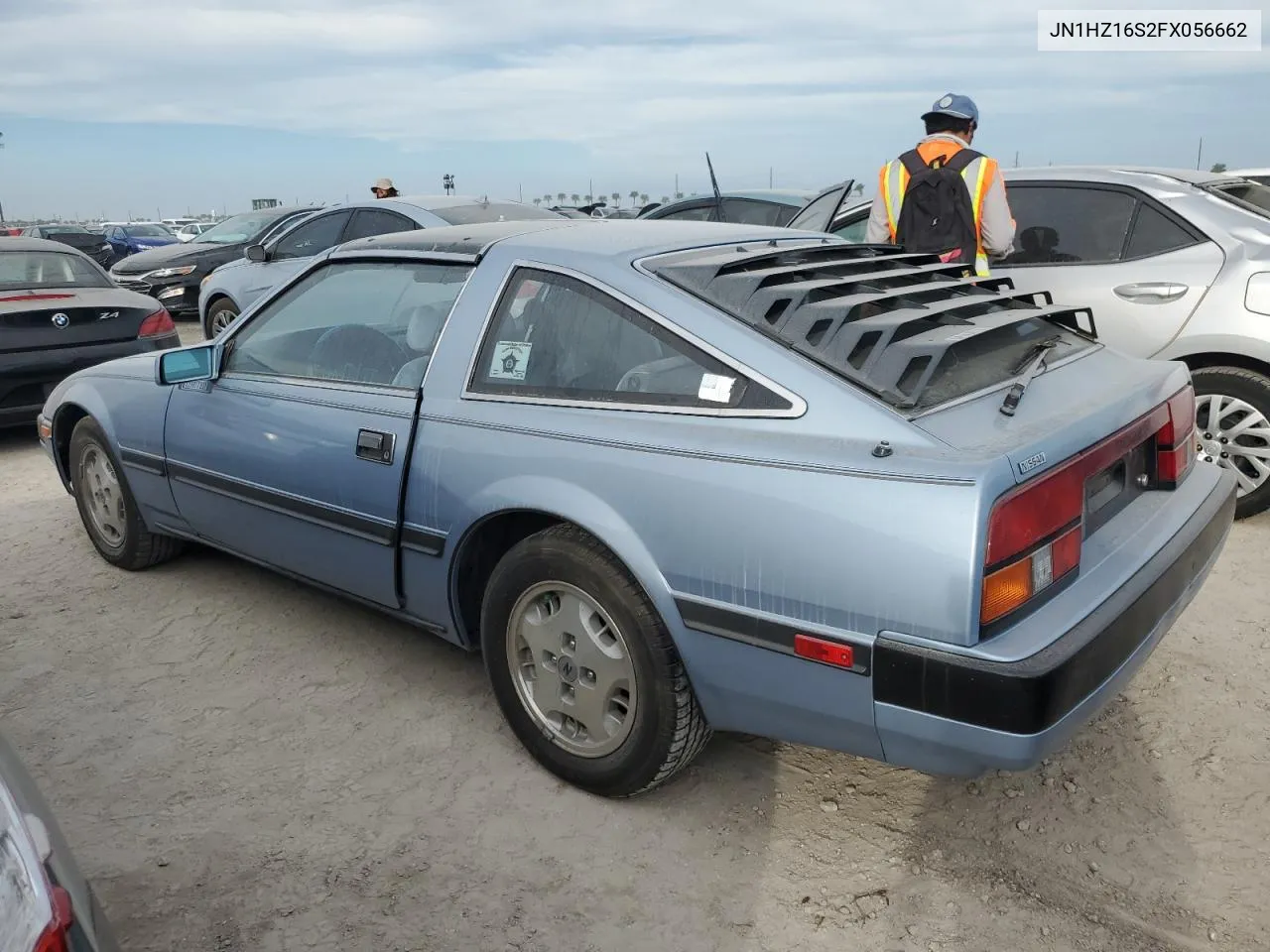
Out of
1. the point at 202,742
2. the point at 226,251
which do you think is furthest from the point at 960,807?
the point at 226,251

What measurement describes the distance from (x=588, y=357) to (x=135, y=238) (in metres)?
26.2

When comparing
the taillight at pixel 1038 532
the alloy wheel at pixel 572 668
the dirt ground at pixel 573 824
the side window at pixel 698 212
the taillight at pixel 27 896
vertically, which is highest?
the side window at pixel 698 212

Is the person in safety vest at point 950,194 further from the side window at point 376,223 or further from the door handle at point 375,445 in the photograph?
the side window at point 376,223

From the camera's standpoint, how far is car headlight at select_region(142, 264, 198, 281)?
40.8 feet

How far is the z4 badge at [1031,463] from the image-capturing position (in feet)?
6.89

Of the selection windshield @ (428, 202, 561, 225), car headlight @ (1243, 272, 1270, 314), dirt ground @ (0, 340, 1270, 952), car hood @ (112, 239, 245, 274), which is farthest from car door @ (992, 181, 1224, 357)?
car hood @ (112, 239, 245, 274)

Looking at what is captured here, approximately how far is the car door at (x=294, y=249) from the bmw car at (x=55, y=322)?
54.3 inches

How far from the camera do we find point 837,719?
7.33 feet

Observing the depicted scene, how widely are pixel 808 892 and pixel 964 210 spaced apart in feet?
10.9

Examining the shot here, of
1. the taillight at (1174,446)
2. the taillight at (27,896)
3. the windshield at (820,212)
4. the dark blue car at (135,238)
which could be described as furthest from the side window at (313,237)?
the dark blue car at (135,238)

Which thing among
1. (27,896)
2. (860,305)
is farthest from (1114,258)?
(27,896)

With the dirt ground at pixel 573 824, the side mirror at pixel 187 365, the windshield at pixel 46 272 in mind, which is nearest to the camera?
the dirt ground at pixel 573 824

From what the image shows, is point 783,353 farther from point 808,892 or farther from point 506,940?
point 506,940

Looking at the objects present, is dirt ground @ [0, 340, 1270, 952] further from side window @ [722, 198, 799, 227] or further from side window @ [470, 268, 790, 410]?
side window @ [722, 198, 799, 227]
